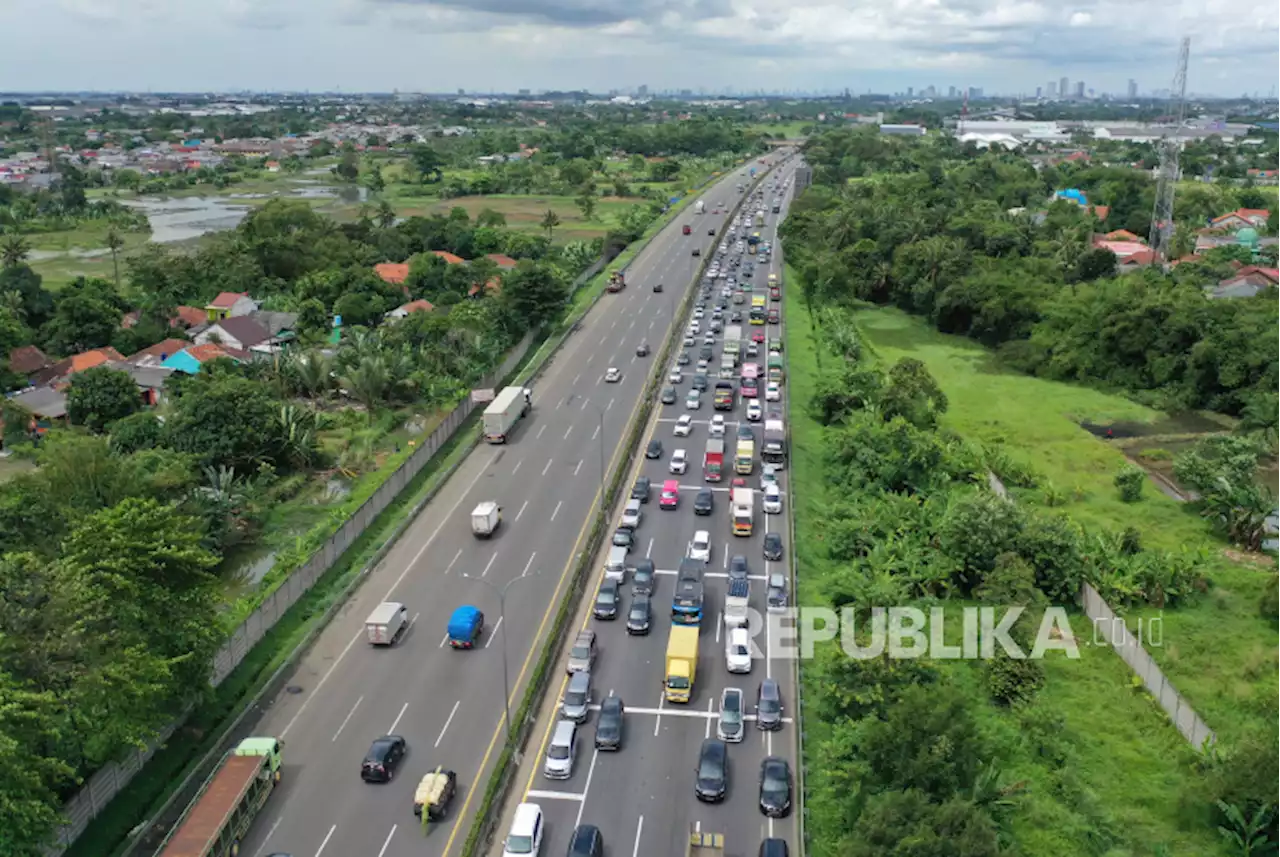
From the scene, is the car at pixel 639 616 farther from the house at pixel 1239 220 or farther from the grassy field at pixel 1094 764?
the house at pixel 1239 220

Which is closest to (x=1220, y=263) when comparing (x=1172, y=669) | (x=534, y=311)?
(x=534, y=311)

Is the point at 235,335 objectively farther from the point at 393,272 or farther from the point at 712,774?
the point at 712,774

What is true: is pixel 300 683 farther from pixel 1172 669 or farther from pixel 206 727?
pixel 1172 669

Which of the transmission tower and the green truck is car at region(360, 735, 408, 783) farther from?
the transmission tower

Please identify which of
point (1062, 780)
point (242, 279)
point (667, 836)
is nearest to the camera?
point (667, 836)

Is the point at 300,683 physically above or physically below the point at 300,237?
below

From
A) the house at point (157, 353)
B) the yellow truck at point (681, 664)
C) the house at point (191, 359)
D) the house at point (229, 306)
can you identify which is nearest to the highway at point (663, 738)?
the yellow truck at point (681, 664)

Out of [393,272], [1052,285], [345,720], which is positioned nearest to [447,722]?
[345,720]

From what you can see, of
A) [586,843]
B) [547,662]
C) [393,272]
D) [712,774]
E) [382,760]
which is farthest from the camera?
[393,272]
